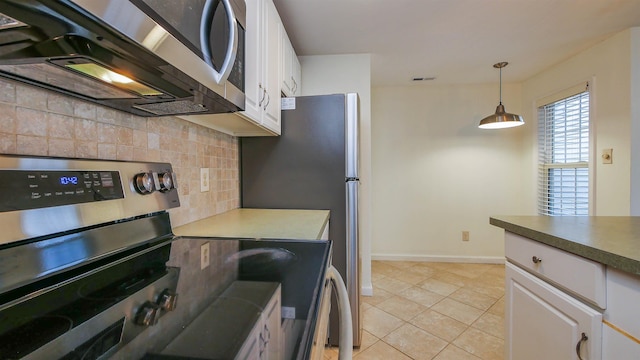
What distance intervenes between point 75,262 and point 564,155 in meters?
3.66

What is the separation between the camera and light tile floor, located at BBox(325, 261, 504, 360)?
1.69m

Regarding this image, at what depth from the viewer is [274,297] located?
53 cm

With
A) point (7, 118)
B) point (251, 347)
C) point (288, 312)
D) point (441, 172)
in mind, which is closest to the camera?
point (251, 347)

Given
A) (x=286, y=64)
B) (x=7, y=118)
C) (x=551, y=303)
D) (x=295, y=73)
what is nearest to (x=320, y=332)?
(x=7, y=118)

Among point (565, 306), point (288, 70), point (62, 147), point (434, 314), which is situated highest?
point (288, 70)

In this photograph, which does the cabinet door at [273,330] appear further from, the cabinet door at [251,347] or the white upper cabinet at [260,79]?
the white upper cabinet at [260,79]

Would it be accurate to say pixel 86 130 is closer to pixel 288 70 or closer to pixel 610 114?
pixel 288 70

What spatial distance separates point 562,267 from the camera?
930 millimetres

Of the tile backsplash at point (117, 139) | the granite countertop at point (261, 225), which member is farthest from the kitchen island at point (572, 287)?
the tile backsplash at point (117, 139)

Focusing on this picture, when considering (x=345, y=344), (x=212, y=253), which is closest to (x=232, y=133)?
(x=212, y=253)

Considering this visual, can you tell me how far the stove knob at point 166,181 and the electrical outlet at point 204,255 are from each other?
0.25 m

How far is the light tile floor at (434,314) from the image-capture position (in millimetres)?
1686

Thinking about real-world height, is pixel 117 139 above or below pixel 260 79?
below

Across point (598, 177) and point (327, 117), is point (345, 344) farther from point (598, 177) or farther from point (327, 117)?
point (598, 177)
